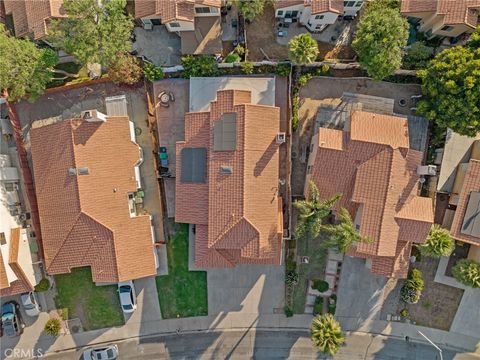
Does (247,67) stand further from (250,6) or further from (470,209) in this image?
(470,209)

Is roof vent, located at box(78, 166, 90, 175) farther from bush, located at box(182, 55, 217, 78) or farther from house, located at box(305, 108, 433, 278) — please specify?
house, located at box(305, 108, 433, 278)

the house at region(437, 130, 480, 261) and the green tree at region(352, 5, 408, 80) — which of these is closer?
the green tree at region(352, 5, 408, 80)

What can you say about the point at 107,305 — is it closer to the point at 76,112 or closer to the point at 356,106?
the point at 76,112

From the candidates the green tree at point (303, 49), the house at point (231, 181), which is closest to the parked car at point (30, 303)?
the house at point (231, 181)

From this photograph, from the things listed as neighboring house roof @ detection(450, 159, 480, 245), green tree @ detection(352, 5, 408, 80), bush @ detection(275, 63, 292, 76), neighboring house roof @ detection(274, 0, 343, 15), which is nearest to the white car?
bush @ detection(275, 63, 292, 76)

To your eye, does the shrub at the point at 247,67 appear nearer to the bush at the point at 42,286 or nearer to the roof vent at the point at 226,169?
the roof vent at the point at 226,169

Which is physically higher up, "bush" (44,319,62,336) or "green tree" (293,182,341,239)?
"green tree" (293,182,341,239)
